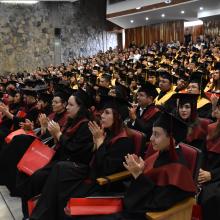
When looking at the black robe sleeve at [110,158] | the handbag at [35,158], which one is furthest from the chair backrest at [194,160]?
the handbag at [35,158]

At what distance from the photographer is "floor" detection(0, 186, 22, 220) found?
4.17 meters

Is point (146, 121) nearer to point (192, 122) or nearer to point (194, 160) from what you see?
point (192, 122)

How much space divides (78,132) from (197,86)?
238 centimetres

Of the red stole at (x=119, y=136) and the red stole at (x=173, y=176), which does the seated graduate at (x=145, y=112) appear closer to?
the red stole at (x=119, y=136)

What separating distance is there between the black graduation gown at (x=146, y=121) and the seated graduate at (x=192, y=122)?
1.86 feet

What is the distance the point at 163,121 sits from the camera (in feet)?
9.77

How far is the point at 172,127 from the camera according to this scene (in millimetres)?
3004

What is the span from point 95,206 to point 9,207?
1.94 m

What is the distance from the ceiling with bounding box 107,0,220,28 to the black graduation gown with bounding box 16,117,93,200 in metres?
15.2

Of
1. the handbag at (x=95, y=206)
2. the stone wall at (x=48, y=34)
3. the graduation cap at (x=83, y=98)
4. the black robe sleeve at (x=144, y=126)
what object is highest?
the stone wall at (x=48, y=34)

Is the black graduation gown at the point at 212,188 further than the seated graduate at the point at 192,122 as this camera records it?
No

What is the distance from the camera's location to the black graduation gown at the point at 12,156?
15.2ft

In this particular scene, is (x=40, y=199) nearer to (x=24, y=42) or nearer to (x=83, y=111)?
(x=83, y=111)

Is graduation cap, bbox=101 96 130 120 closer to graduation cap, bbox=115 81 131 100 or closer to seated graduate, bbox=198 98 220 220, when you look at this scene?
seated graduate, bbox=198 98 220 220
